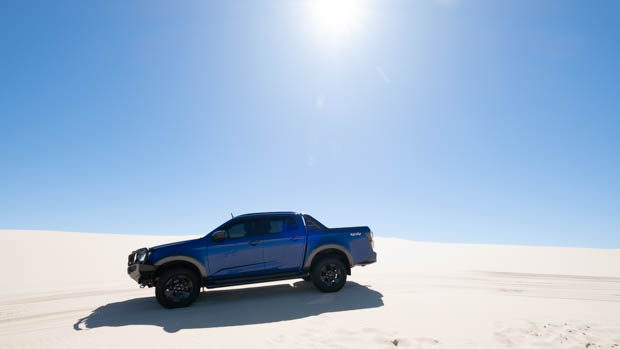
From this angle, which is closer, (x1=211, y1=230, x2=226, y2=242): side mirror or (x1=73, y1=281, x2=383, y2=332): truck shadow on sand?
(x1=73, y1=281, x2=383, y2=332): truck shadow on sand

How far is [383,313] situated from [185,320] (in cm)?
359

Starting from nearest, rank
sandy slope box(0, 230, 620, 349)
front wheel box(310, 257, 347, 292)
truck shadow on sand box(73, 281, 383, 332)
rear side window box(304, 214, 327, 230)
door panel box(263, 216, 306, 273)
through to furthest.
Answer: sandy slope box(0, 230, 620, 349), truck shadow on sand box(73, 281, 383, 332), door panel box(263, 216, 306, 273), front wheel box(310, 257, 347, 292), rear side window box(304, 214, 327, 230)

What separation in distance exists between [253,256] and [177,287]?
1689mm

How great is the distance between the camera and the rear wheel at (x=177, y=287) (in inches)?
264

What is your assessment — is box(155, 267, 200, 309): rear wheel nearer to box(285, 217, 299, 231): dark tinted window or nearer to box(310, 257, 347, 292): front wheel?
box(285, 217, 299, 231): dark tinted window

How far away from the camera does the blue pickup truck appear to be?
22.4ft

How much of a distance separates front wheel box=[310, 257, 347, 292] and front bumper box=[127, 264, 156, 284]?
348 centimetres

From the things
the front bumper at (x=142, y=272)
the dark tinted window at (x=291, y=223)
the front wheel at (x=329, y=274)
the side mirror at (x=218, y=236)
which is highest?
the dark tinted window at (x=291, y=223)

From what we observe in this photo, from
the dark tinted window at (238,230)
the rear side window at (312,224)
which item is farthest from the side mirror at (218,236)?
the rear side window at (312,224)

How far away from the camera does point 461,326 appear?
5.12m

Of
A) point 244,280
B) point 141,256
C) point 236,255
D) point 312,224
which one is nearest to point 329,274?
point 312,224

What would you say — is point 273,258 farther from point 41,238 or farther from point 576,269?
point 41,238

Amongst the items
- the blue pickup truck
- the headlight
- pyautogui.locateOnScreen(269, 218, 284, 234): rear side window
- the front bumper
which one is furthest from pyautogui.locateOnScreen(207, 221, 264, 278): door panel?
the headlight

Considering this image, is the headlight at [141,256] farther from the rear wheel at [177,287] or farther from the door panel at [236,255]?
the door panel at [236,255]
